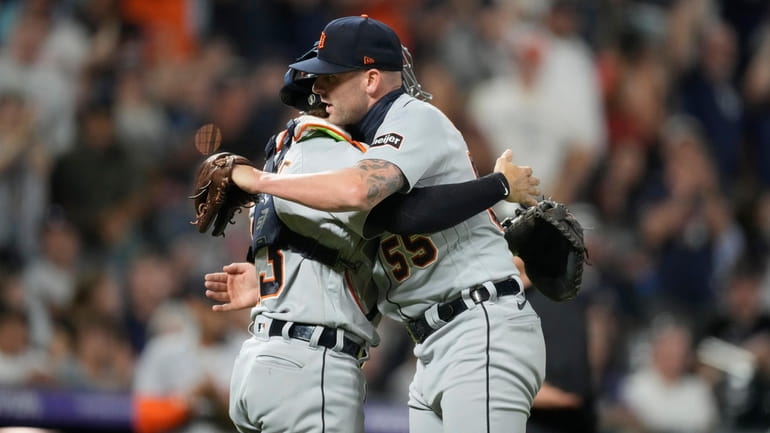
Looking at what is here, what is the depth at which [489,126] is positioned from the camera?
879 cm

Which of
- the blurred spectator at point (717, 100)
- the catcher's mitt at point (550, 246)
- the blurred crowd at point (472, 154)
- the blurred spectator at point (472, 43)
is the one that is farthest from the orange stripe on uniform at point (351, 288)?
the blurred spectator at point (717, 100)

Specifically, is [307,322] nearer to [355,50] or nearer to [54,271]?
[355,50]

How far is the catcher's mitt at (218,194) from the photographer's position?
3.61 metres

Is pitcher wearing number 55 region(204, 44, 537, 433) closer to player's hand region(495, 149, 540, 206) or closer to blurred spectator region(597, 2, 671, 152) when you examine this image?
player's hand region(495, 149, 540, 206)

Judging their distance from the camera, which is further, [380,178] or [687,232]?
[687,232]

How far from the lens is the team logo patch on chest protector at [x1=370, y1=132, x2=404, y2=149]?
137 inches

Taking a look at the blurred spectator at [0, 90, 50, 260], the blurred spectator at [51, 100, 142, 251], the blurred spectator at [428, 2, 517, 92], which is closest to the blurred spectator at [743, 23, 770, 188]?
the blurred spectator at [428, 2, 517, 92]

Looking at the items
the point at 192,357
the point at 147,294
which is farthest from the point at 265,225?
the point at 147,294

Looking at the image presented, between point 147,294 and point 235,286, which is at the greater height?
point 235,286

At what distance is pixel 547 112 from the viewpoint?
8.67m

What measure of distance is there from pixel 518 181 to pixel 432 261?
0.37m

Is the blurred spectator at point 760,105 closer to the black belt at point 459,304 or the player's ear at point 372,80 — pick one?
the black belt at point 459,304

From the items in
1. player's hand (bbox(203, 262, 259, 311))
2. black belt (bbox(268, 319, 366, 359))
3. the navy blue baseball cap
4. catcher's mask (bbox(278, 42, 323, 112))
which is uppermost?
the navy blue baseball cap

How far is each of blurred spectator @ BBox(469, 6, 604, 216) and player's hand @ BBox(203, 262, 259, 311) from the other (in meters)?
4.81
